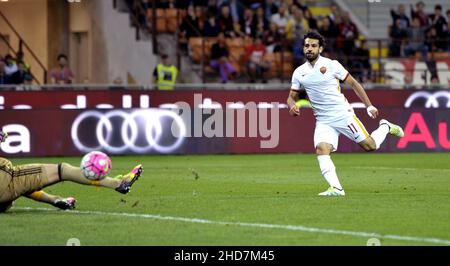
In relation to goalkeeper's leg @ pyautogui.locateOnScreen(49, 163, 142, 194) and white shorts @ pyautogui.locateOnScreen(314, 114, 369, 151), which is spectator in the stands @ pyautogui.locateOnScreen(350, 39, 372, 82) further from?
goalkeeper's leg @ pyautogui.locateOnScreen(49, 163, 142, 194)

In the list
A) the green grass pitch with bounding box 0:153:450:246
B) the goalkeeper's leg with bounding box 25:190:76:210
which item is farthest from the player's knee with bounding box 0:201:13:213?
the goalkeeper's leg with bounding box 25:190:76:210

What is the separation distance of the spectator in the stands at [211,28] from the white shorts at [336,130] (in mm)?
16740

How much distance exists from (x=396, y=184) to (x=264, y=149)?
33.1ft

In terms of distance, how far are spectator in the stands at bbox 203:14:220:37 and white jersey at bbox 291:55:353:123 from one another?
54.2 ft

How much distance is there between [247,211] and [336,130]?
309cm

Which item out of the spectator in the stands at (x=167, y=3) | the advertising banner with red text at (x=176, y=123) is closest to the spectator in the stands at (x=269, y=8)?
the spectator in the stands at (x=167, y=3)

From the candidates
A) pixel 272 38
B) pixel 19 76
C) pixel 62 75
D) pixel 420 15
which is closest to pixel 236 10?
pixel 272 38

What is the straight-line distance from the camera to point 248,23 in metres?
33.4

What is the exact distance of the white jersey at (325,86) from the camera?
1600 centimetres

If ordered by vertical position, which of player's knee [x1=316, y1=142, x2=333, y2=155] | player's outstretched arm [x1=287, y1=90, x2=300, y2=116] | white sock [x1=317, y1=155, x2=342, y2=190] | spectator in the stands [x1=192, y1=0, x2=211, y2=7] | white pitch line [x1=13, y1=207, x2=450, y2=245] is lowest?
white pitch line [x1=13, y1=207, x2=450, y2=245]

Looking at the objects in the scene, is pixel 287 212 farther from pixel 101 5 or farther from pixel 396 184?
pixel 101 5

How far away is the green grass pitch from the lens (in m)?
11.1
